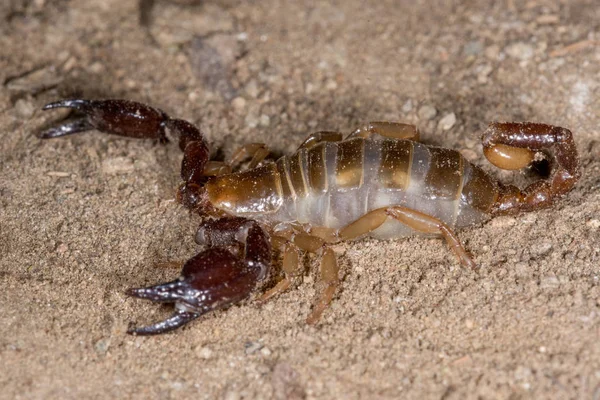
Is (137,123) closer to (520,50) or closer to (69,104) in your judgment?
(69,104)

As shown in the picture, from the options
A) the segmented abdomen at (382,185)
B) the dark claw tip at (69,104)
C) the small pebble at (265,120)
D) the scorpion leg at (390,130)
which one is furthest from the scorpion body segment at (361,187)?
the dark claw tip at (69,104)

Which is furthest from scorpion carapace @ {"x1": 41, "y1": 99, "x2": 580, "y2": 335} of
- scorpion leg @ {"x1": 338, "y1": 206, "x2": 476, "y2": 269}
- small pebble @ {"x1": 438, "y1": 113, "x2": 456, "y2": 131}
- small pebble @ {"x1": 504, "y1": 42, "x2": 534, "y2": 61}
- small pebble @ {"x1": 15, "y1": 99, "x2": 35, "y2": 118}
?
small pebble @ {"x1": 15, "y1": 99, "x2": 35, "y2": 118}

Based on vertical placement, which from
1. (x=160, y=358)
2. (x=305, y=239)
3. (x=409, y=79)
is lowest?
(x=160, y=358)

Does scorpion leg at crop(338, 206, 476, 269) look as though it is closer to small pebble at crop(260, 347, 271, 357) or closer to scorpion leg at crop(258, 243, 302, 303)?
scorpion leg at crop(258, 243, 302, 303)

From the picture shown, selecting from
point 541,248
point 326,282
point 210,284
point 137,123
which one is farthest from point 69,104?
point 541,248

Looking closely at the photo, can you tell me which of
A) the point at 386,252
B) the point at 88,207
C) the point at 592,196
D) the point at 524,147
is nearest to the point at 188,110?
the point at 88,207

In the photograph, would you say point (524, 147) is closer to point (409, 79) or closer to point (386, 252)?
point (386, 252)

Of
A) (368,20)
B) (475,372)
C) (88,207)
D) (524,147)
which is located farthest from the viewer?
(368,20)
